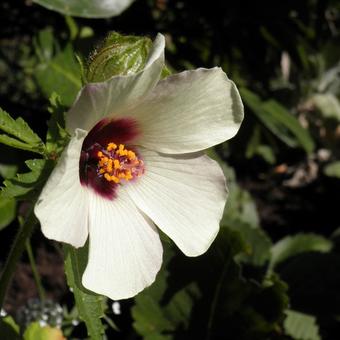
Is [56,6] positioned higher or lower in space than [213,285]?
higher

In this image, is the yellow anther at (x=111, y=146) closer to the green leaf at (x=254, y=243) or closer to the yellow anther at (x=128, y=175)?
the yellow anther at (x=128, y=175)

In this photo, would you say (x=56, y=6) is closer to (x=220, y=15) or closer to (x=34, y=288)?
(x=220, y=15)

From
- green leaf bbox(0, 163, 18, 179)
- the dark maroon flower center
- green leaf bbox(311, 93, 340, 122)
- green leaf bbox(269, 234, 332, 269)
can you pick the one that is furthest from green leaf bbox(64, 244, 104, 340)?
green leaf bbox(311, 93, 340, 122)

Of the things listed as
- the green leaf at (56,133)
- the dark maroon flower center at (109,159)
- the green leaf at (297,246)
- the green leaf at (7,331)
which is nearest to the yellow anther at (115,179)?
the dark maroon flower center at (109,159)

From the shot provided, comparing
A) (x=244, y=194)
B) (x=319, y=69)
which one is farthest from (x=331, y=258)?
(x=319, y=69)

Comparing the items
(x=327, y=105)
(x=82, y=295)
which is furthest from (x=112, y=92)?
(x=327, y=105)

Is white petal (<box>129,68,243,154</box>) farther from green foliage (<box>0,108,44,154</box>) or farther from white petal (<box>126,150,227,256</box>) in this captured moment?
green foliage (<box>0,108,44,154</box>)

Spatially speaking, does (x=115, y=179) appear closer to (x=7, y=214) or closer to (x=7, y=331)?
(x=7, y=331)
